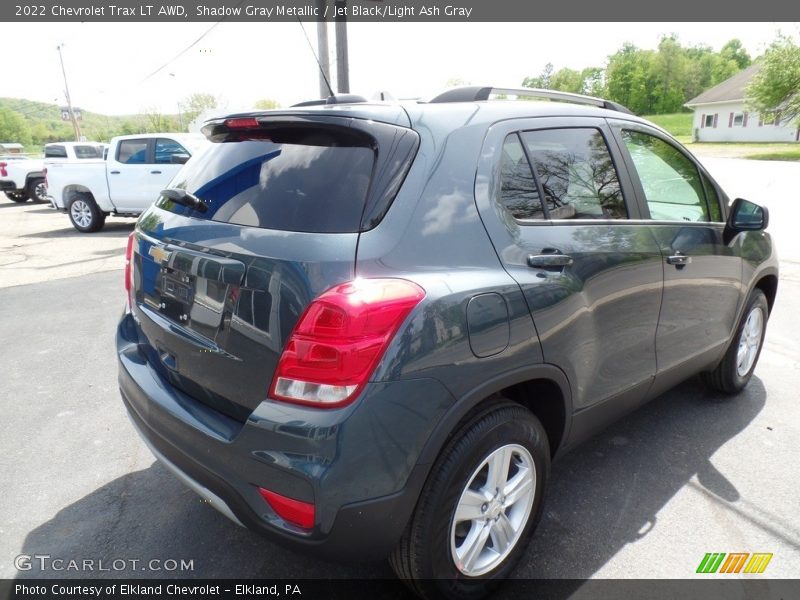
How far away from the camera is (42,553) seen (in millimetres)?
2408

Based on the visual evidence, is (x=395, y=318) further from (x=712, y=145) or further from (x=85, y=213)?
(x=712, y=145)

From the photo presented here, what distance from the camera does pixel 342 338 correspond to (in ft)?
5.46

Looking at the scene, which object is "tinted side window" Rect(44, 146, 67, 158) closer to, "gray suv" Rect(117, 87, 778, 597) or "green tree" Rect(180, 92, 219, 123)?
"gray suv" Rect(117, 87, 778, 597)

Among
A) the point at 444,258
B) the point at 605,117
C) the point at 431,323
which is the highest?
the point at 605,117

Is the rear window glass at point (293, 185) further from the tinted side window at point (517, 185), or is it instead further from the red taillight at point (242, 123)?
the tinted side window at point (517, 185)

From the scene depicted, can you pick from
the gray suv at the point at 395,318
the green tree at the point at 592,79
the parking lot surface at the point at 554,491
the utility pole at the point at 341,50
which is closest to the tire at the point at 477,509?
the gray suv at the point at 395,318

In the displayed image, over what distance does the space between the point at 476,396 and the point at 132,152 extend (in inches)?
467

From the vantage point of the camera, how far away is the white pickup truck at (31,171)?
55.9 feet

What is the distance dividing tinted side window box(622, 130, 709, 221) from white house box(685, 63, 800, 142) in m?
51.6

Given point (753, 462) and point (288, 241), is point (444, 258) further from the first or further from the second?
point (753, 462)

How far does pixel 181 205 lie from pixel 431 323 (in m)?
1.26

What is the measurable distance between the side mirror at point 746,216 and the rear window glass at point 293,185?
7.82 ft

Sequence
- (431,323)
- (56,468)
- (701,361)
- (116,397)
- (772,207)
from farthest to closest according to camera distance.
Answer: (772,207) < (116,397) < (701,361) < (56,468) < (431,323)

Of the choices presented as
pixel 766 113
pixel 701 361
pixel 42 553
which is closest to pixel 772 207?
pixel 701 361
